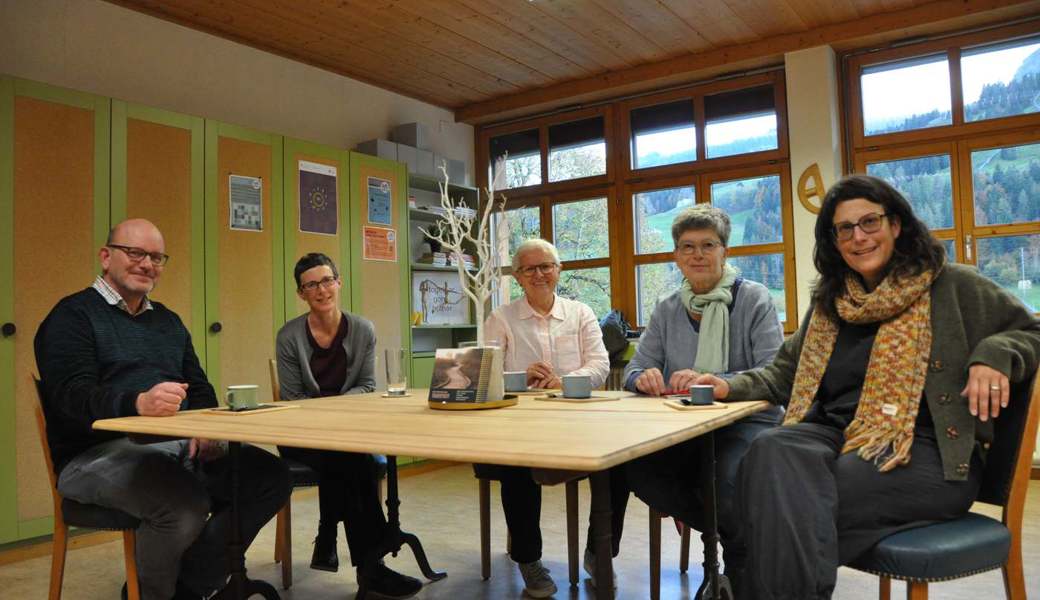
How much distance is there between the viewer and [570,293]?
18.5 ft

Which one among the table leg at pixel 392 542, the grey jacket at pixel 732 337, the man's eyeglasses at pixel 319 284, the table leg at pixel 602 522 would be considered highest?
the man's eyeglasses at pixel 319 284

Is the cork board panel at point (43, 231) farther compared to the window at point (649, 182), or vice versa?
the window at point (649, 182)

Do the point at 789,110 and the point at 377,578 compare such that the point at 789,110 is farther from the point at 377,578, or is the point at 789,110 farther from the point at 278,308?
the point at 377,578

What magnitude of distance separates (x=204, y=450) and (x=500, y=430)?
126 centimetres

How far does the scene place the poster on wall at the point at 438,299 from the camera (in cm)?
524

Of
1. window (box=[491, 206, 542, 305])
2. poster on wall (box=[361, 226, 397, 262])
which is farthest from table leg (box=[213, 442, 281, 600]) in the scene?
window (box=[491, 206, 542, 305])

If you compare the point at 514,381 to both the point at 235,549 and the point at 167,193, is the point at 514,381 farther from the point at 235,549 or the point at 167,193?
the point at 167,193

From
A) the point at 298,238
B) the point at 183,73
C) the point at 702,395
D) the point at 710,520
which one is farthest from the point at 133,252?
the point at 183,73

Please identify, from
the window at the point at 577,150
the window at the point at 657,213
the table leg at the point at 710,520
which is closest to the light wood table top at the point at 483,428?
the table leg at the point at 710,520

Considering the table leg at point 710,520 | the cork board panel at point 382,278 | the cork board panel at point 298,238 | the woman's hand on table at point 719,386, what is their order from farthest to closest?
the cork board panel at point 382,278 → the cork board panel at point 298,238 → the woman's hand on table at point 719,386 → the table leg at point 710,520

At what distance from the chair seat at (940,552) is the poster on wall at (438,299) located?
13.0 feet

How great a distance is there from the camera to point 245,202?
159 inches

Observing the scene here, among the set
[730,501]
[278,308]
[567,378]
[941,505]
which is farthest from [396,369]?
[278,308]

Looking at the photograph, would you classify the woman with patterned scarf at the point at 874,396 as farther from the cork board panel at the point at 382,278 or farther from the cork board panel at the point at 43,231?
the cork board panel at the point at 382,278
